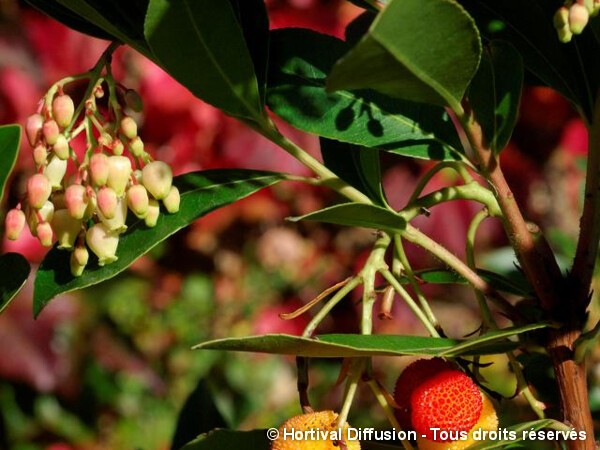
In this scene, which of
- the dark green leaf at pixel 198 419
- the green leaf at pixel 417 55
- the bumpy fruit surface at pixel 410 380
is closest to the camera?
the green leaf at pixel 417 55

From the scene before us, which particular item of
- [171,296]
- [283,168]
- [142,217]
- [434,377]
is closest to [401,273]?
[434,377]

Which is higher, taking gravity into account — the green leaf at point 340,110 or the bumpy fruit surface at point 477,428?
the green leaf at point 340,110

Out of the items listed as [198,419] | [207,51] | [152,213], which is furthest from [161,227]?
[198,419]

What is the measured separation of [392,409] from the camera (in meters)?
0.70

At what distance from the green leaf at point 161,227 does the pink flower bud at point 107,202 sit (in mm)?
42

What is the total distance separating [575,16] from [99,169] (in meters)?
0.31

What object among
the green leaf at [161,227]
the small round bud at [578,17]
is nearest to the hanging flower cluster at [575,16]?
the small round bud at [578,17]

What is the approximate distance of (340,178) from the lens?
727 millimetres

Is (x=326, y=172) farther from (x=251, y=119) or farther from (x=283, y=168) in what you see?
(x=283, y=168)

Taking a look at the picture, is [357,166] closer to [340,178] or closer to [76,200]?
[340,178]

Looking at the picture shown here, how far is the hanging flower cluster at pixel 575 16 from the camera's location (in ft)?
1.82

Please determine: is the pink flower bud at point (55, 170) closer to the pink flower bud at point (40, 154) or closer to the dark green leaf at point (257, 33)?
the pink flower bud at point (40, 154)

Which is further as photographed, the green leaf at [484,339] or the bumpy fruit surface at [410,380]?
the bumpy fruit surface at [410,380]

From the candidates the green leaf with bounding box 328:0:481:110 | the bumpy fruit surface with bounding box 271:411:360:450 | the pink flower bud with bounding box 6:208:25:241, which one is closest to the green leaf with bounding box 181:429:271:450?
the bumpy fruit surface with bounding box 271:411:360:450
